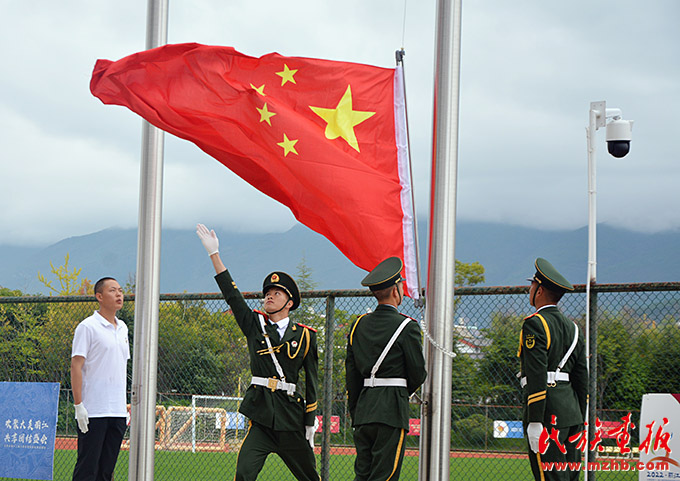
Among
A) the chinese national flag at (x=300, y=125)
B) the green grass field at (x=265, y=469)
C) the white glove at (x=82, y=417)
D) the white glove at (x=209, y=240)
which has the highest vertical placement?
the chinese national flag at (x=300, y=125)

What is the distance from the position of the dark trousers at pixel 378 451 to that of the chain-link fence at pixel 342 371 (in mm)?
1319

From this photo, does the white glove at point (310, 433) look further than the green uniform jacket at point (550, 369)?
Yes

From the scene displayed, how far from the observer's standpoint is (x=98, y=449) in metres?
7.23

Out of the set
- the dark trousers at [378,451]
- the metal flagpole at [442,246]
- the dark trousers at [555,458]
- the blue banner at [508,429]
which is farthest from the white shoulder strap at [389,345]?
the blue banner at [508,429]

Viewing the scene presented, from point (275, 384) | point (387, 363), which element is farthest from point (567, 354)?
point (275, 384)

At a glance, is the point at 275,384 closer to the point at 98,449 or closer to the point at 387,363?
the point at 387,363

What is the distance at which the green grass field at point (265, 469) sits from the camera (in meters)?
9.34

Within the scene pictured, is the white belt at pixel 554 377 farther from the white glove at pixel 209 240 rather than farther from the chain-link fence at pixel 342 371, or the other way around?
the white glove at pixel 209 240

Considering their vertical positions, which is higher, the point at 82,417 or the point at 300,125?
the point at 300,125

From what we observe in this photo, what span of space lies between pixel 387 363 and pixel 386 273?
722mm

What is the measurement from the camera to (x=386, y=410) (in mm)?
5863

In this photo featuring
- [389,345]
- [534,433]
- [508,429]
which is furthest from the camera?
[508,429]

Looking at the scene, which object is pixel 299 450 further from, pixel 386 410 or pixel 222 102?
pixel 222 102

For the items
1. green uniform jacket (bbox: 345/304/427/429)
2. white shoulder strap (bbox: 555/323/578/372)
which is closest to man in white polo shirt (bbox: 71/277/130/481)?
green uniform jacket (bbox: 345/304/427/429)
